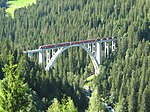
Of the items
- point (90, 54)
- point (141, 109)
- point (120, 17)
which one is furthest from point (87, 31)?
point (141, 109)

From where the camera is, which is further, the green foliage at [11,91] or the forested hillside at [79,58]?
the forested hillside at [79,58]

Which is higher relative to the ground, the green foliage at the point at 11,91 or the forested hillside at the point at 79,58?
the green foliage at the point at 11,91

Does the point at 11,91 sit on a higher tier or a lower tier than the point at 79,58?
higher

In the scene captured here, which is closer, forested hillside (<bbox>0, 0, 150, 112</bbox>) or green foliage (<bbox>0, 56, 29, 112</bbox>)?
green foliage (<bbox>0, 56, 29, 112</bbox>)

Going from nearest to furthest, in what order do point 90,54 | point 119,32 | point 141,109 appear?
point 141,109 → point 90,54 → point 119,32

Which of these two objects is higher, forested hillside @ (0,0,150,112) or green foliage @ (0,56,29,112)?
green foliage @ (0,56,29,112)

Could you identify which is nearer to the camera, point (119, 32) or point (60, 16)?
point (119, 32)

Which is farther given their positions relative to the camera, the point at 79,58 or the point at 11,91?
the point at 79,58

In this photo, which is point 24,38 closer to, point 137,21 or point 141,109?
point 137,21
